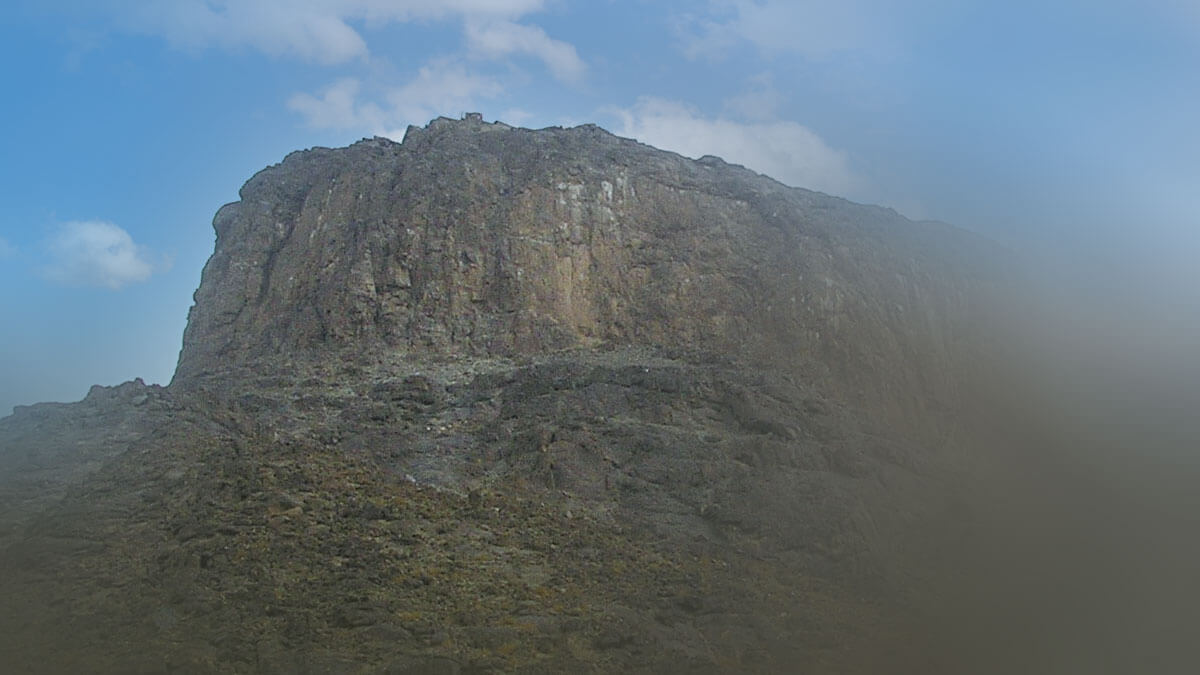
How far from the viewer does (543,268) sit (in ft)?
148

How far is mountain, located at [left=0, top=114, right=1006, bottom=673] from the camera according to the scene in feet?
76.9

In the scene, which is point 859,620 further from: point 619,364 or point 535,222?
point 535,222

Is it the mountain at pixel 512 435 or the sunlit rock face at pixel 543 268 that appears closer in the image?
the mountain at pixel 512 435

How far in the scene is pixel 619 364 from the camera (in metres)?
39.9

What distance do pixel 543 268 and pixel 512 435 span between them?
43.3 ft

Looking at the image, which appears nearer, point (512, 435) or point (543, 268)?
point (512, 435)

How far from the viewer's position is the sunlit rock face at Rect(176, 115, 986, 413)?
43.0 metres

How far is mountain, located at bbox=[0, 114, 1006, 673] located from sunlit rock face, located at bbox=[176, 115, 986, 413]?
0.16m

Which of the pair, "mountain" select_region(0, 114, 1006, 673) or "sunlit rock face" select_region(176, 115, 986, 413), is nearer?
"mountain" select_region(0, 114, 1006, 673)

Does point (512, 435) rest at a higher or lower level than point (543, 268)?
lower

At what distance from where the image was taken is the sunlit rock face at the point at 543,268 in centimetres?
4300

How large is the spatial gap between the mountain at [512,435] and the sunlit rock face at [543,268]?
6.1 inches

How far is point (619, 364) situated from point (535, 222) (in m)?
10.0

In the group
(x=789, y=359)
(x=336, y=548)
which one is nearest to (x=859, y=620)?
(x=336, y=548)
